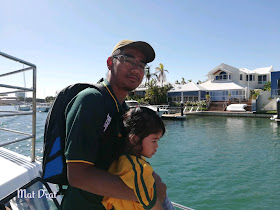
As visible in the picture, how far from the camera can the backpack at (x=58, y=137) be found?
1.27 metres

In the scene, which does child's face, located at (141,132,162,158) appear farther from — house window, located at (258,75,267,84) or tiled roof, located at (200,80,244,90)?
house window, located at (258,75,267,84)

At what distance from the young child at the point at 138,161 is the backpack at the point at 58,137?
0.18 metres

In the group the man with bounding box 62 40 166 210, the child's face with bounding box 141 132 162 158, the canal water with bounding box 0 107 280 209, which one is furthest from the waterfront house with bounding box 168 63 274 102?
the man with bounding box 62 40 166 210

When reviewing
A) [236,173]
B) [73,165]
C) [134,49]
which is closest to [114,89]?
[134,49]

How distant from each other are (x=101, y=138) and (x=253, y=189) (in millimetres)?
7360

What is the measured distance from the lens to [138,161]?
1.24 metres

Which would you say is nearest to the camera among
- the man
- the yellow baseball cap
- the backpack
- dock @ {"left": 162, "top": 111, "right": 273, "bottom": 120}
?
the man

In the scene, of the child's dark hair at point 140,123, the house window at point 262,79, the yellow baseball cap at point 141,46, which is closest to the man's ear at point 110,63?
the yellow baseball cap at point 141,46

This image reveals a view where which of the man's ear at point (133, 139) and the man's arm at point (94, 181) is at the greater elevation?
the man's ear at point (133, 139)

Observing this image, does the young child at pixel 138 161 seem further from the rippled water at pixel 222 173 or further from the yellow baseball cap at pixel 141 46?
the rippled water at pixel 222 173

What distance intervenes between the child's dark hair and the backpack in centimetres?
12

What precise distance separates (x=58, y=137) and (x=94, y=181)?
1.15 feet

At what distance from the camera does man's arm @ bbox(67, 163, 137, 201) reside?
3.67ft

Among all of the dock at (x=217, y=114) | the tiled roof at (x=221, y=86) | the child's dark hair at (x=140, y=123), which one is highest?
the tiled roof at (x=221, y=86)
